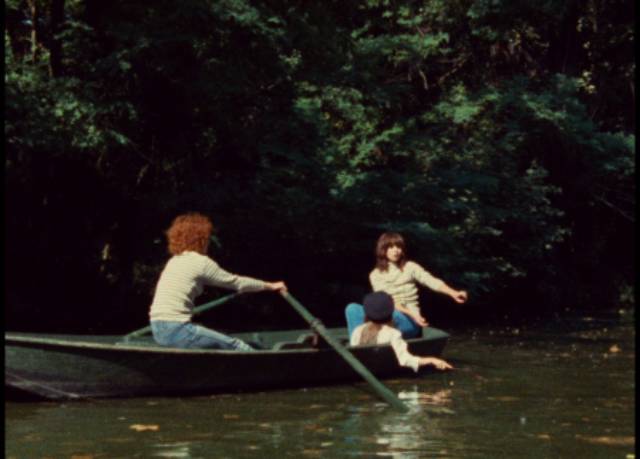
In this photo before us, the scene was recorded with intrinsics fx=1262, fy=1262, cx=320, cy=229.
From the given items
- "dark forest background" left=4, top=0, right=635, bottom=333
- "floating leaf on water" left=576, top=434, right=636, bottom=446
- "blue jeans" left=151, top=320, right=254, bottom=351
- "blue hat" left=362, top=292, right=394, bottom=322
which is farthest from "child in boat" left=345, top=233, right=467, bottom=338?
"dark forest background" left=4, top=0, right=635, bottom=333

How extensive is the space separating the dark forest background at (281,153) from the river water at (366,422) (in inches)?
277

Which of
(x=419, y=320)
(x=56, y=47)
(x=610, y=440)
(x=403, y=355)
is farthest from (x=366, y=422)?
(x=56, y=47)

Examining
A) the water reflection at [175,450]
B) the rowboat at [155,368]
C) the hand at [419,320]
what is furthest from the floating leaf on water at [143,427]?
the hand at [419,320]

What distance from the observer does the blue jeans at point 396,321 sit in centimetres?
1328

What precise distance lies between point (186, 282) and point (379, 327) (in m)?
2.38

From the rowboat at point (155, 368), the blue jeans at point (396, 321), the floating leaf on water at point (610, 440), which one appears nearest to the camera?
the floating leaf on water at point (610, 440)

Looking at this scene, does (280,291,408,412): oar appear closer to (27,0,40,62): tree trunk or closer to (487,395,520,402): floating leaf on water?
(487,395,520,402): floating leaf on water

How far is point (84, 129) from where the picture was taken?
17750mm

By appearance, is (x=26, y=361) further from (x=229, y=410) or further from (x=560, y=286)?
(x=560, y=286)

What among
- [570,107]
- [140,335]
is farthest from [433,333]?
[570,107]

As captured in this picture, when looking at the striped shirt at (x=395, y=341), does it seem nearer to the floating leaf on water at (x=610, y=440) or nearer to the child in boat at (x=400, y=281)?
the child in boat at (x=400, y=281)

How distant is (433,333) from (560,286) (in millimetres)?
14466

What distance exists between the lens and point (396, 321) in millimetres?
13508

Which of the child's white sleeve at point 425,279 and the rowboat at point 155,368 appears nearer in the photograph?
the rowboat at point 155,368
